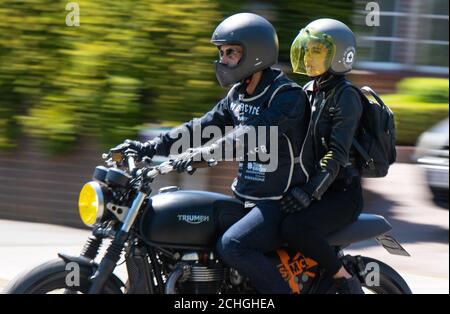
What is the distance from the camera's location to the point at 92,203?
13.5ft

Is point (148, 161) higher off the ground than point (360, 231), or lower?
higher

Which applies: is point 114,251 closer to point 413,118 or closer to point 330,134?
point 330,134

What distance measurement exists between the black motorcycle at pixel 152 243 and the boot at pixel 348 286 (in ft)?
0.23

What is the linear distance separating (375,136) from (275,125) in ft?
2.05

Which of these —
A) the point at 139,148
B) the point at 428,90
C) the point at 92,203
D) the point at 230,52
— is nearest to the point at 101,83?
the point at 139,148

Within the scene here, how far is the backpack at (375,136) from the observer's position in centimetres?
457

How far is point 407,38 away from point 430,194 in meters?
6.77

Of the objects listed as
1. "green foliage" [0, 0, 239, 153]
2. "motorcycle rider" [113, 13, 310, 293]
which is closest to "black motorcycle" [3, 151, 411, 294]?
"motorcycle rider" [113, 13, 310, 293]

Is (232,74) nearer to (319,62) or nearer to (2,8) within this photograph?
(319,62)

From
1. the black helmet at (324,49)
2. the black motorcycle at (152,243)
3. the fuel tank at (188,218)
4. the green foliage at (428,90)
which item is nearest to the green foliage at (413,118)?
the green foliage at (428,90)

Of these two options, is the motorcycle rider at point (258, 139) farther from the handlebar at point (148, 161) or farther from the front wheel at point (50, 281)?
the front wheel at point (50, 281)
